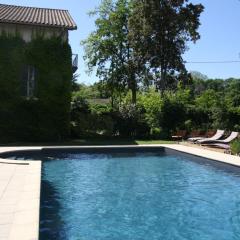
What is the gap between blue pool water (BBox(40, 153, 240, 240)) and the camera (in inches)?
283

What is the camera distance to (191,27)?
29.3 m

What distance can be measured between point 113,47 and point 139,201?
91.9 feet

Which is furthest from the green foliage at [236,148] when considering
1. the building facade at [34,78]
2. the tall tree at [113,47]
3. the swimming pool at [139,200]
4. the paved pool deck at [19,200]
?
the tall tree at [113,47]

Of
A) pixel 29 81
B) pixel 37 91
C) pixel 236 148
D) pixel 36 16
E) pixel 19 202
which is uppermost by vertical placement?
pixel 36 16

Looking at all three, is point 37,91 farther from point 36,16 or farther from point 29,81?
point 36,16

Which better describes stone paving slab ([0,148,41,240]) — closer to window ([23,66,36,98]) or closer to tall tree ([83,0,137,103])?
window ([23,66,36,98])

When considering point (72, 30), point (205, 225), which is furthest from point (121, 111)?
point (205, 225)

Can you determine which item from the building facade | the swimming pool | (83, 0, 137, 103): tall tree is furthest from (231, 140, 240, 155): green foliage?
(83, 0, 137, 103): tall tree

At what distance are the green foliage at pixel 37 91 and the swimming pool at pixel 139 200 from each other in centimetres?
694

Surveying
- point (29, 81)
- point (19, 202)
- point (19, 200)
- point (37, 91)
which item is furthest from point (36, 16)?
point (19, 202)

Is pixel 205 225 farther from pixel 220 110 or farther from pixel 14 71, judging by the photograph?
pixel 220 110

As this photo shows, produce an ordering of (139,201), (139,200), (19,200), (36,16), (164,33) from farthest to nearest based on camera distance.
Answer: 1. (164,33)
2. (36,16)
3. (139,200)
4. (139,201)
5. (19,200)

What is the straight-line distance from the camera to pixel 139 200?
31.6ft

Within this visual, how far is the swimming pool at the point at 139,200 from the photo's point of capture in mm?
7211
